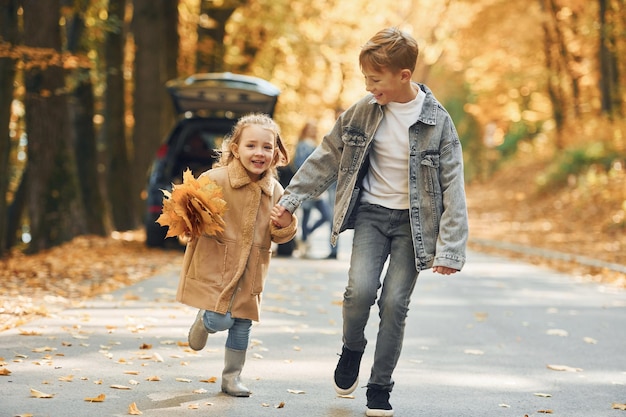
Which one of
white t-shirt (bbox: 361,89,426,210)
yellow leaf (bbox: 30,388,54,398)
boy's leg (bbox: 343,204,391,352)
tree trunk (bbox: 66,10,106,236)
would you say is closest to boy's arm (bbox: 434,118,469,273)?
white t-shirt (bbox: 361,89,426,210)

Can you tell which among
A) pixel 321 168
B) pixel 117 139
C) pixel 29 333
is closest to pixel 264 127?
pixel 321 168

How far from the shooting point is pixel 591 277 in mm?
15203

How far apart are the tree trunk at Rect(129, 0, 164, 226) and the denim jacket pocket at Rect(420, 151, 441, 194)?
15.7m

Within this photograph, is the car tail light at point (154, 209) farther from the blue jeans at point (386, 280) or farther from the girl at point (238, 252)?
the blue jeans at point (386, 280)

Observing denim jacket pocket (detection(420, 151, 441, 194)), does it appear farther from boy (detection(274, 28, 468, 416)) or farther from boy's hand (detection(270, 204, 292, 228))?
boy's hand (detection(270, 204, 292, 228))

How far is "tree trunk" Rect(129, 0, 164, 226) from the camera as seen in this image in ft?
68.1

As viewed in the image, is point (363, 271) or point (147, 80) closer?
point (363, 271)

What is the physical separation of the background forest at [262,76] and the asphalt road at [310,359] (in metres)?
4.35

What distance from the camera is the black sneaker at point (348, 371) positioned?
5895mm

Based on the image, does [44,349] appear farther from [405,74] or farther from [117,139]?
[117,139]

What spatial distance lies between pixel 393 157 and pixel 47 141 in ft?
34.5

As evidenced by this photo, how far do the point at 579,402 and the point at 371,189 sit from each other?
1.83 meters

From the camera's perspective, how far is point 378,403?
573cm

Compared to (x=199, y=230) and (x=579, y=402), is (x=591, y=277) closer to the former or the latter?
(x=579, y=402)
